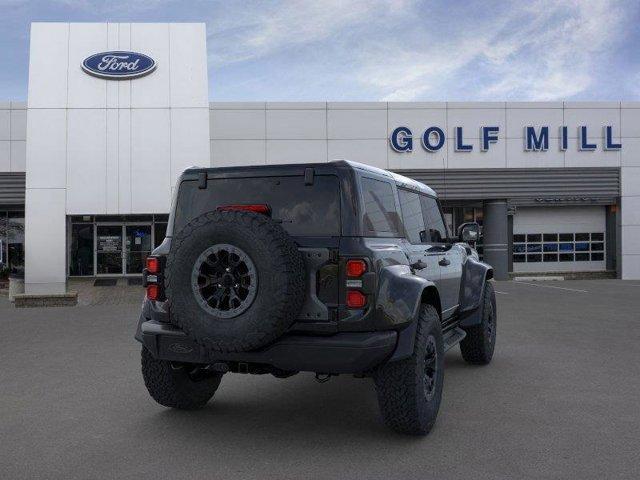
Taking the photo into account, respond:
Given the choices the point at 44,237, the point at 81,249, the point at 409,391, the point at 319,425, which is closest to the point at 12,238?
the point at 81,249

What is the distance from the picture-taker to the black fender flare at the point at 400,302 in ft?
13.9

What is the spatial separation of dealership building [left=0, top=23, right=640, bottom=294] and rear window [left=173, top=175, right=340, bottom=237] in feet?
52.1

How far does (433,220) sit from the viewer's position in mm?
6320

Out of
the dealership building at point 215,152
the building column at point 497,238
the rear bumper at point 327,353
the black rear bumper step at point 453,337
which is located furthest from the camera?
the building column at point 497,238

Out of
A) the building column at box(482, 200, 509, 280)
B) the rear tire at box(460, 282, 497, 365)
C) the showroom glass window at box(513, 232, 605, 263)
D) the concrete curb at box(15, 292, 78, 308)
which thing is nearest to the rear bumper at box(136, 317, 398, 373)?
the rear tire at box(460, 282, 497, 365)

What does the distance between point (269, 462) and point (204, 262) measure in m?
1.35

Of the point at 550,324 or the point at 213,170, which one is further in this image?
the point at 550,324

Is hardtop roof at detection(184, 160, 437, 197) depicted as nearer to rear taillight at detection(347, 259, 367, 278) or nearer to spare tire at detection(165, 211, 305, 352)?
spare tire at detection(165, 211, 305, 352)

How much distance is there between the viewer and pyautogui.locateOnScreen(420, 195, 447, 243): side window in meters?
6.02

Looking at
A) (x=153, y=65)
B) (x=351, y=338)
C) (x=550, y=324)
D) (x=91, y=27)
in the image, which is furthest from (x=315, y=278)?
(x=91, y=27)

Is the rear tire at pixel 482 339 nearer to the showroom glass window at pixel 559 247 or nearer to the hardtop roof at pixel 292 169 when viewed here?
the hardtop roof at pixel 292 169

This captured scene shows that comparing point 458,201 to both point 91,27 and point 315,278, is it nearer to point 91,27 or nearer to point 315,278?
point 91,27

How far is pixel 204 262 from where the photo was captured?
416 cm

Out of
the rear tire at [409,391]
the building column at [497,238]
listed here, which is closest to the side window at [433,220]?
the rear tire at [409,391]
